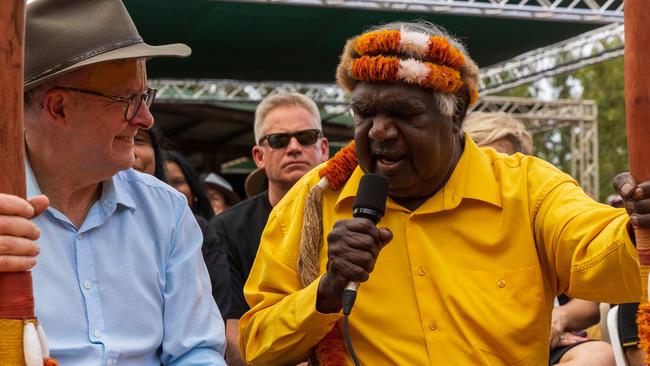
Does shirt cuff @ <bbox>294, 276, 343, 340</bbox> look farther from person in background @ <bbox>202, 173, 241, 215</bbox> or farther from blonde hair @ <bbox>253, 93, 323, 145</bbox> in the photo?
person in background @ <bbox>202, 173, 241, 215</bbox>

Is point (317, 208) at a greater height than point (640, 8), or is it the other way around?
point (640, 8)

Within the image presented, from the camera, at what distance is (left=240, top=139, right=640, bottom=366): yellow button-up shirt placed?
324cm

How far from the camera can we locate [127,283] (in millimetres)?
3186

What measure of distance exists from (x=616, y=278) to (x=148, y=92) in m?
1.62

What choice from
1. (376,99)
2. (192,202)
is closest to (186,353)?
(376,99)

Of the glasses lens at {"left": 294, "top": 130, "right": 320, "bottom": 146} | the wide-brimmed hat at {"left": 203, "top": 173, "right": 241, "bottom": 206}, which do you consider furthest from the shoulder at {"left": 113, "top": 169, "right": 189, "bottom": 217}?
the wide-brimmed hat at {"left": 203, "top": 173, "right": 241, "bottom": 206}

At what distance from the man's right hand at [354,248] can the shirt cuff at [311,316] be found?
151 mm

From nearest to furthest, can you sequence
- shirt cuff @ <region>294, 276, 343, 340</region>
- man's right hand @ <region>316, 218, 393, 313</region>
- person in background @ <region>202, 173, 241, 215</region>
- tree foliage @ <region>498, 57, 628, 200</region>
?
man's right hand @ <region>316, 218, 393, 313</region> < shirt cuff @ <region>294, 276, 343, 340</region> < person in background @ <region>202, 173, 241, 215</region> < tree foliage @ <region>498, 57, 628, 200</region>

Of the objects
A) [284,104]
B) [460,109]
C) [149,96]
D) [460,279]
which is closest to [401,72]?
[460,109]

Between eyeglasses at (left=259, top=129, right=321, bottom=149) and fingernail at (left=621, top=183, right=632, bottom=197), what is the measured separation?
376 centimetres

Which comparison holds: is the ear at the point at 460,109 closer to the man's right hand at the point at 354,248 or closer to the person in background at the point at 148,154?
the man's right hand at the point at 354,248

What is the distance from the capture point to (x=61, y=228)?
313 centimetres

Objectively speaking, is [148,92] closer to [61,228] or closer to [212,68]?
[61,228]

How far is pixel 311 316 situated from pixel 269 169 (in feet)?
9.13
